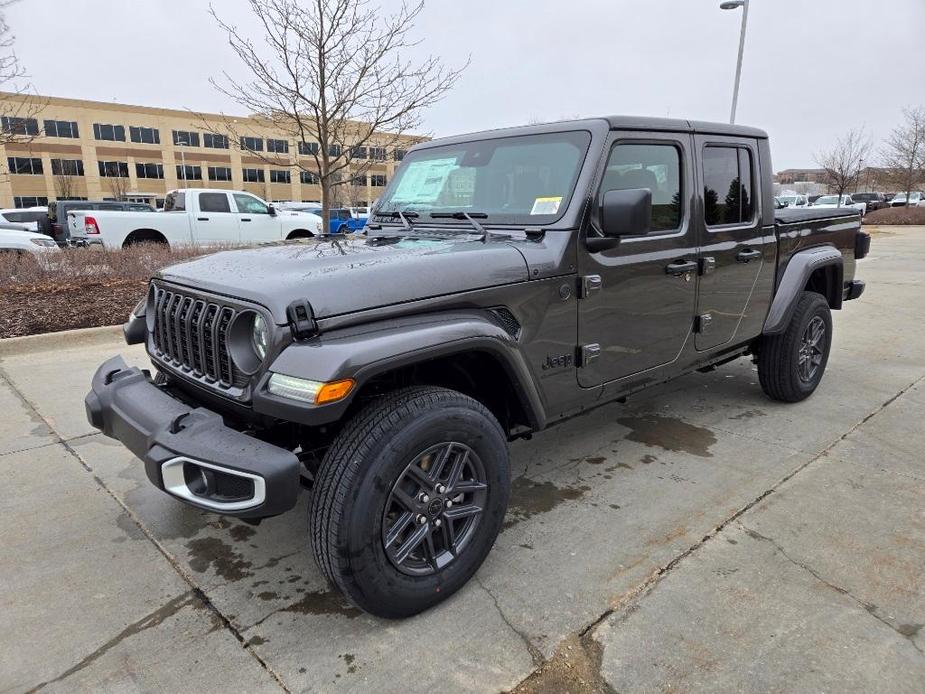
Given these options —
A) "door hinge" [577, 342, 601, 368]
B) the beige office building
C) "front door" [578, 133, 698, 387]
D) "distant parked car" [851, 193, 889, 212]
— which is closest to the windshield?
"front door" [578, 133, 698, 387]

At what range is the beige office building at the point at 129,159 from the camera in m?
57.0

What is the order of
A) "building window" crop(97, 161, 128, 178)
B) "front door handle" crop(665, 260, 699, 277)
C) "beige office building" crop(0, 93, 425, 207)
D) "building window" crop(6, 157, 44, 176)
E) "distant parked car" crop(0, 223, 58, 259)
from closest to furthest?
"front door handle" crop(665, 260, 699, 277) → "distant parked car" crop(0, 223, 58, 259) → "building window" crop(6, 157, 44, 176) → "beige office building" crop(0, 93, 425, 207) → "building window" crop(97, 161, 128, 178)

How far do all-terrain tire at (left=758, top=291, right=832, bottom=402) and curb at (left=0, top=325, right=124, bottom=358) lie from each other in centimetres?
612

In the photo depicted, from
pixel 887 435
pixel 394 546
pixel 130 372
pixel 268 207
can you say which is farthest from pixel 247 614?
pixel 268 207

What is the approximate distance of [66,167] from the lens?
5862 cm

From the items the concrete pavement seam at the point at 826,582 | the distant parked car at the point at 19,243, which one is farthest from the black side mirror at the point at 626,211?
the distant parked car at the point at 19,243

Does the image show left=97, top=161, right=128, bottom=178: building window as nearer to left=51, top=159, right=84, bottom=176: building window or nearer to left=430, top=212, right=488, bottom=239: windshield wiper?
left=51, top=159, right=84, bottom=176: building window

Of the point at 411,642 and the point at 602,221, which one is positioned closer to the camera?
the point at 411,642

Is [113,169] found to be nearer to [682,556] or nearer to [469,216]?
[469,216]

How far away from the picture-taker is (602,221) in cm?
285

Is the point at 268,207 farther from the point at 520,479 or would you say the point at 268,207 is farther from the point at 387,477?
the point at 387,477

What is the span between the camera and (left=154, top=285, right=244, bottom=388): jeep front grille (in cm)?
236

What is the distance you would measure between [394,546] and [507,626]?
1.72 ft

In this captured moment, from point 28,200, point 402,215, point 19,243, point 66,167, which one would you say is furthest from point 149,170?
point 402,215
